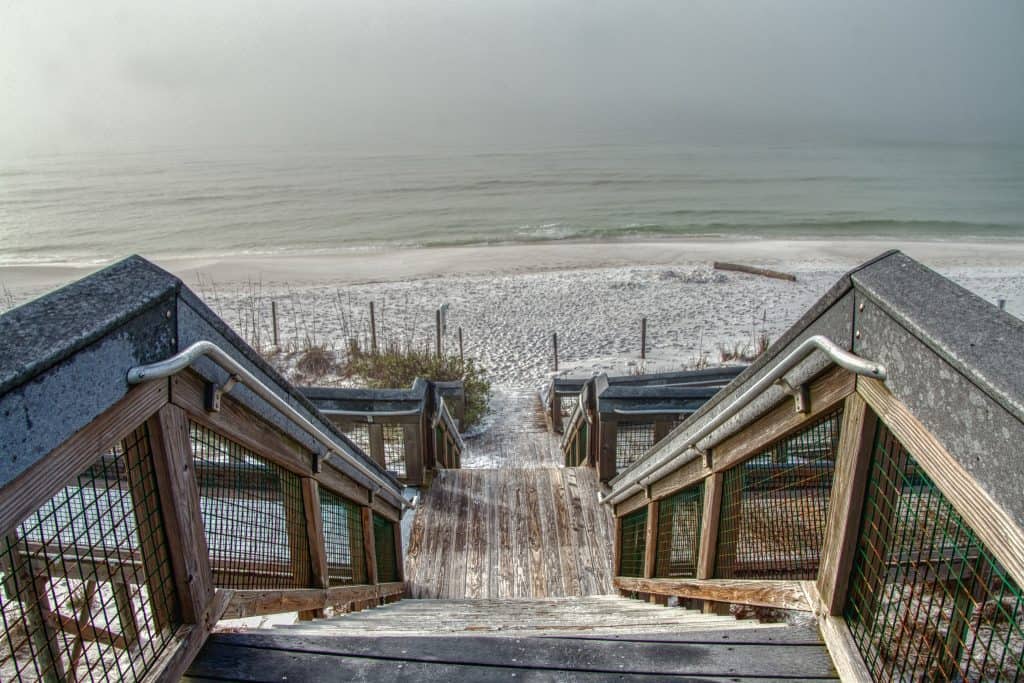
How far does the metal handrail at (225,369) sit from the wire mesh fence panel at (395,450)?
3199 millimetres

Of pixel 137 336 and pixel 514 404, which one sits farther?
pixel 514 404

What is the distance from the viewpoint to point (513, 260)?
102ft

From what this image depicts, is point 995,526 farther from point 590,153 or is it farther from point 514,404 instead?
point 590,153

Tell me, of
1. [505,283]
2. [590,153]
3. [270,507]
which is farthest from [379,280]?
[590,153]

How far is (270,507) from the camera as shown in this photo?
2.76 metres

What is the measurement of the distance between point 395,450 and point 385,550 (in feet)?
7.03

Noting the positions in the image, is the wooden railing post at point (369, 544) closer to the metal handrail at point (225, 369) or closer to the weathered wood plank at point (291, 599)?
the weathered wood plank at point (291, 599)

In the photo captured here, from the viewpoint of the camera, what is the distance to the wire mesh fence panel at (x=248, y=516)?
2428 millimetres

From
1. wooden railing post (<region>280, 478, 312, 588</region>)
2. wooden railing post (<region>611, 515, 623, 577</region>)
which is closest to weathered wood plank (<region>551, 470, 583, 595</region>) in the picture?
wooden railing post (<region>611, 515, 623, 577</region>)

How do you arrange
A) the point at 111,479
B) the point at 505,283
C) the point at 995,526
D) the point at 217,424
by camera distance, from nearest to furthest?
the point at 995,526
the point at 111,479
the point at 217,424
the point at 505,283

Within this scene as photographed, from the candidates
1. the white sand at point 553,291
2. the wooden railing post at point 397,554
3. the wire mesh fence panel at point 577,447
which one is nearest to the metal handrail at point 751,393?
the wooden railing post at point 397,554

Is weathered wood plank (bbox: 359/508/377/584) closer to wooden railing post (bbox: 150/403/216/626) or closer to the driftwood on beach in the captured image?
wooden railing post (bbox: 150/403/216/626)

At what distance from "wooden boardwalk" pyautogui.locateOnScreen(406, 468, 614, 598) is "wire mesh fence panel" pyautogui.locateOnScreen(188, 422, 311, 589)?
229 cm

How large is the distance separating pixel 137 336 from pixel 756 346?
16.4 metres
